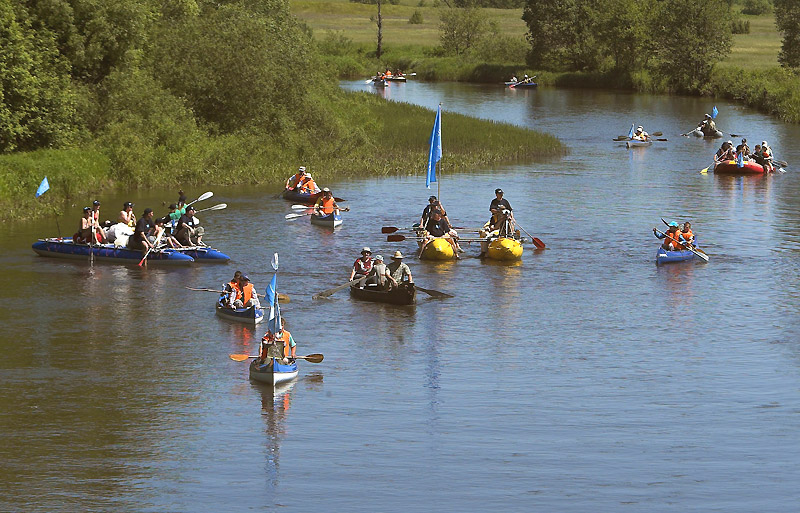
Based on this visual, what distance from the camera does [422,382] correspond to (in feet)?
93.4

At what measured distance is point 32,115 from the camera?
171 feet

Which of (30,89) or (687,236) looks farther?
(30,89)

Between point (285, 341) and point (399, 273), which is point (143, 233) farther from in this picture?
point (285, 341)

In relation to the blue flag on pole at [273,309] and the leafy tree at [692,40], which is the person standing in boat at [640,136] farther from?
the blue flag on pole at [273,309]

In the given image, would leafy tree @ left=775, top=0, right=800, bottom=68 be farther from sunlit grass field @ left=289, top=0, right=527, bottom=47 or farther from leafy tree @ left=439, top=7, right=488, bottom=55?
sunlit grass field @ left=289, top=0, right=527, bottom=47

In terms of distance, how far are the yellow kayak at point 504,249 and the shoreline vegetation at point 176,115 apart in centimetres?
1854

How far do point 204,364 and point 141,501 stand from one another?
850 centimetres

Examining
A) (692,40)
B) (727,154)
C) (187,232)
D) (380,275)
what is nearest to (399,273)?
(380,275)

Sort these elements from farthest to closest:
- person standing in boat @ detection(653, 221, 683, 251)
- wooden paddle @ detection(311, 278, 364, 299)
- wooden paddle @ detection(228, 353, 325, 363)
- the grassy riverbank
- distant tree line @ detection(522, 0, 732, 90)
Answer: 1. distant tree line @ detection(522, 0, 732, 90)
2. the grassy riverbank
3. person standing in boat @ detection(653, 221, 683, 251)
4. wooden paddle @ detection(311, 278, 364, 299)
5. wooden paddle @ detection(228, 353, 325, 363)

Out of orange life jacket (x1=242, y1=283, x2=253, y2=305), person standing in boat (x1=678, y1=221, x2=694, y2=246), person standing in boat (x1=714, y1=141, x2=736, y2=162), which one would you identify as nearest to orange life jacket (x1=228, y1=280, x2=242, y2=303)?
orange life jacket (x1=242, y1=283, x2=253, y2=305)

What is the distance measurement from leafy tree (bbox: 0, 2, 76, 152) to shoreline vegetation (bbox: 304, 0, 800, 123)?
31.7m

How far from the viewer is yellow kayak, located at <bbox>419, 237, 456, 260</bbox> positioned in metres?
42.1

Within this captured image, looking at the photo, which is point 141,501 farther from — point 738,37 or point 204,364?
point 738,37

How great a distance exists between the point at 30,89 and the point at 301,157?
17189 millimetres
